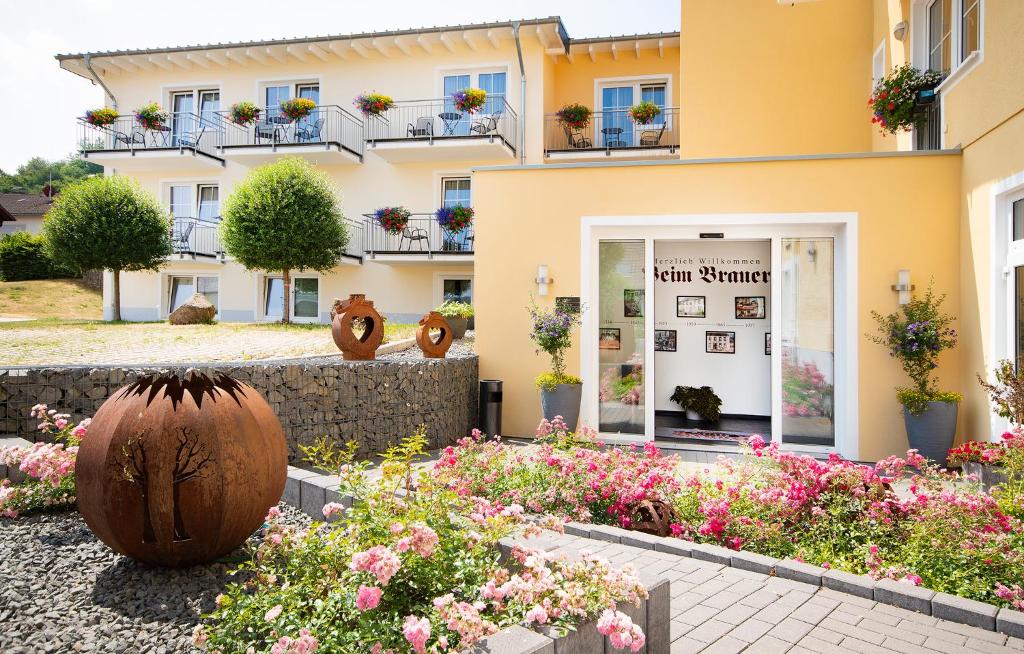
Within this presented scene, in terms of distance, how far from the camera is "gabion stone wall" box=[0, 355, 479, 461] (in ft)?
18.0

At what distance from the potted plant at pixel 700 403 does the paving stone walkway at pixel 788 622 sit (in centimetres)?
685

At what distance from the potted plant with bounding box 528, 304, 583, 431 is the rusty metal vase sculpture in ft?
Answer: 17.5

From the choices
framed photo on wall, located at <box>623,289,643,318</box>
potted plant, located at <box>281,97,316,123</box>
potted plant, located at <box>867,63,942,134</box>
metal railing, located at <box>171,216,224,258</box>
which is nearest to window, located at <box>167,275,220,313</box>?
metal railing, located at <box>171,216,224,258</box>

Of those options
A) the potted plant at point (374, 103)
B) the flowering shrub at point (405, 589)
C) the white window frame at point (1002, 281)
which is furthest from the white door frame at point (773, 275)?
the potted plant at point (374, 103)

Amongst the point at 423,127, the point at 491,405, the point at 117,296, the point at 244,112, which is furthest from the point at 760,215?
the point at 117,296

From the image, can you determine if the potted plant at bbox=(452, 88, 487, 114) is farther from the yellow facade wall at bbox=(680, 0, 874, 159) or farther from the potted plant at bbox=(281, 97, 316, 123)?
the yellow facade wall at bbox=(680, 0, 874, 159)

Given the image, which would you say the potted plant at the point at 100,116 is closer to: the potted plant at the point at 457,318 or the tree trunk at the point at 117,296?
the tree trunk at the point at 117,296

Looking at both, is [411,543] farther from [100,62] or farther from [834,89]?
[100,62]

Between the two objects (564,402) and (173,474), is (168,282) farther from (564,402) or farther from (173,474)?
(173,474)

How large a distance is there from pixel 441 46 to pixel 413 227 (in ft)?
16.0

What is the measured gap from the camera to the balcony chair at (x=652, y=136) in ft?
58.0

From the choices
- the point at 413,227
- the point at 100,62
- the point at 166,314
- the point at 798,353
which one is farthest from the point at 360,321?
the point at 100,62

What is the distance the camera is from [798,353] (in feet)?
27.0

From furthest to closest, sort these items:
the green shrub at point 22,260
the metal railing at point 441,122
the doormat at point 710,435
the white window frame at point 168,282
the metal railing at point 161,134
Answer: the green shrub at point 22,260 < the white window frame at point 168,282 < the metal railing at point 161,134 < the metal railing at point 441,122 < the doormat at point 710,435
